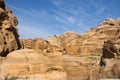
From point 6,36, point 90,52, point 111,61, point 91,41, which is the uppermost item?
point 91,41

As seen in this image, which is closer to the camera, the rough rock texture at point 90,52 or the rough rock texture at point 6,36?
the rough rock texture at point 6,36

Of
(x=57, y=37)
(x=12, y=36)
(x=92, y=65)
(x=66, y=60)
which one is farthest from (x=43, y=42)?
(x=57, y=37)

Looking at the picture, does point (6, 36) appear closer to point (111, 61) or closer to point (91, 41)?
point (111, 61)

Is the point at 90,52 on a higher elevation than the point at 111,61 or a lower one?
higher

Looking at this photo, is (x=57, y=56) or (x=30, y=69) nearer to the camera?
(x=30, y=69)

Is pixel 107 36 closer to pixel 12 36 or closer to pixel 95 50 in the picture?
pixel 95 50

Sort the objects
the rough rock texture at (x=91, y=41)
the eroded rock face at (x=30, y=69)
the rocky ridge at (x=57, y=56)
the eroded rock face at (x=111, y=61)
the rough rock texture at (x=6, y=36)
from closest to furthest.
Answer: the eroded rock face at (x=30, y=69) → the rocky ridge at (x=57, y=56) → the rough rock texture at (x=6, y=36) → the eroded rock face at (x=111, y=61) → the rough rock texture at (x=91, y=41)

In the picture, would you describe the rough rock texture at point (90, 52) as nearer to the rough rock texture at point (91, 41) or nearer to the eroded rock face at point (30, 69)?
the rough rock texture at point (91, 41)


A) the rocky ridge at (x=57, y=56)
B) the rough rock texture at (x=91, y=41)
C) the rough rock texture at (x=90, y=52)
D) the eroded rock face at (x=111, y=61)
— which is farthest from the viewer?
the rough rock texture at (x=91, y=41)

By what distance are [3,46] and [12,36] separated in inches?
106

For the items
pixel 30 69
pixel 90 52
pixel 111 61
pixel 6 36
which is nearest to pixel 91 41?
pixel 90 52

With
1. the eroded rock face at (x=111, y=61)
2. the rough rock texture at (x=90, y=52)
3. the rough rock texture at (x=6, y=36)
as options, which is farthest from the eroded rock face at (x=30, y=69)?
the eroded rock face at (x=111, y=61)

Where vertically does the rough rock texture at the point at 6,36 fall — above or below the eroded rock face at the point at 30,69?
above

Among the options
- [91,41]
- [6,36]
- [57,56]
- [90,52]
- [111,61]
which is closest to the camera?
[6,36]
